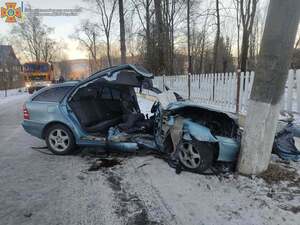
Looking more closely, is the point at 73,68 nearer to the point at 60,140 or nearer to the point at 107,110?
the point at 107,110

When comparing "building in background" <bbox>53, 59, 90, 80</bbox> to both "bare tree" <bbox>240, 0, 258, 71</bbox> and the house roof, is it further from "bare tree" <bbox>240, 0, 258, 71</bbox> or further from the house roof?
"bare tree" <bbox>240, 0, 258, 71</bbox>

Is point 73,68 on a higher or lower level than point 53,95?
higher

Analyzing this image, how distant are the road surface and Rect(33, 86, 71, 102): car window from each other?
147 cm

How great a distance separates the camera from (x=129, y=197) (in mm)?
3414

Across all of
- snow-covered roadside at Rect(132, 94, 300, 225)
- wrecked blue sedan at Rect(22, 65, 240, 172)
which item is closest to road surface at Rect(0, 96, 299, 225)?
snow-covered roadside at Rect(132, 94, 300, 225)

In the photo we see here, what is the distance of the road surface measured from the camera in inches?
114

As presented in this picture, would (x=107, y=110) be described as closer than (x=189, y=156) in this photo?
No

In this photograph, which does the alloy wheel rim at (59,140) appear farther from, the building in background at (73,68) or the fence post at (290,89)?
the building in background at (73,68)

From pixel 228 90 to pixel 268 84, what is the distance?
6.16 m

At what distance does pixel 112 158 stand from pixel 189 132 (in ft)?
5.72

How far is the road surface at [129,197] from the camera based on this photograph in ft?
9.49

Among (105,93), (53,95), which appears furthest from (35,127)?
(105,93)

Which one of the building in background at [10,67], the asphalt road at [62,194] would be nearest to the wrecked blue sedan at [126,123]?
the asphalt road at [62,194]

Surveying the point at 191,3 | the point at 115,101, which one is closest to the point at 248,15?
the point at 191,3
